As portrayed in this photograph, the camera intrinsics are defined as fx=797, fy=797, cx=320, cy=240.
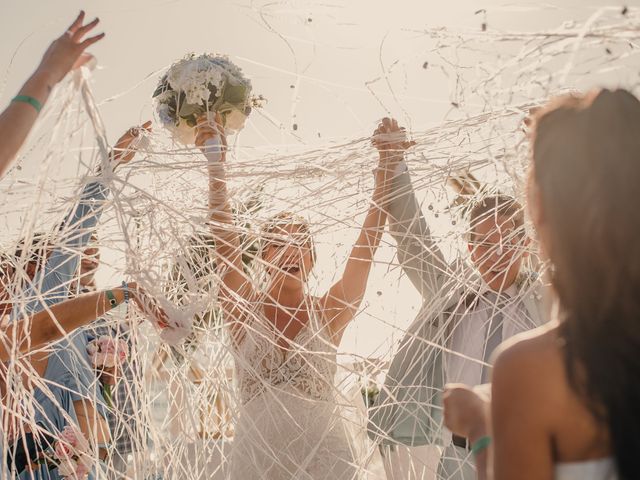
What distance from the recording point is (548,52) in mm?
2117

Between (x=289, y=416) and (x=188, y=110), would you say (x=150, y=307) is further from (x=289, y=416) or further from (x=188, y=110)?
(x=188, y=110)

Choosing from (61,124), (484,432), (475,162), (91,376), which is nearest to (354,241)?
(475,162)

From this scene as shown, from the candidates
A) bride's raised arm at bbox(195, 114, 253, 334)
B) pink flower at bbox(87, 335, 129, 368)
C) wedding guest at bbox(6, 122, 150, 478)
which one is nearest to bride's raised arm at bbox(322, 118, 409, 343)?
bride's raised arm at bbox(195, 114, 253, 334)

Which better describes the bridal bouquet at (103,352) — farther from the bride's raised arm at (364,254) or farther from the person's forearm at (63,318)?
the bride's raised arm at (364,254)

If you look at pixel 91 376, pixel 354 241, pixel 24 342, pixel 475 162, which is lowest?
pixel 91 376

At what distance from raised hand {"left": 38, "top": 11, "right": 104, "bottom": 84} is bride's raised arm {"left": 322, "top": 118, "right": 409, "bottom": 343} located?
3.71 ft

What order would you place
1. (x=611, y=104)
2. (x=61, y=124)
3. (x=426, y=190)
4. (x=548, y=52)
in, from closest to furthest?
(x=611, y=104)
(x=548, y=52)
(x=61, y=124)
(x=426, y=190)

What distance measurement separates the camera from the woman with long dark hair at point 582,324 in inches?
43.9

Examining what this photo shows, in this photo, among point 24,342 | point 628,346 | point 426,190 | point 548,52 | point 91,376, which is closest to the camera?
point 628,346

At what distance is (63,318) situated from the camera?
2824mm

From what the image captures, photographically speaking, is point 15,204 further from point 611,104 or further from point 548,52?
point 611,104

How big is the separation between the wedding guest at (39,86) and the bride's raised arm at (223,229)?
0.63 meters

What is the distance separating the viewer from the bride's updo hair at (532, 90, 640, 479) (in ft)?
3.64

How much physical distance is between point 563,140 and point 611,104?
0.09 metres
